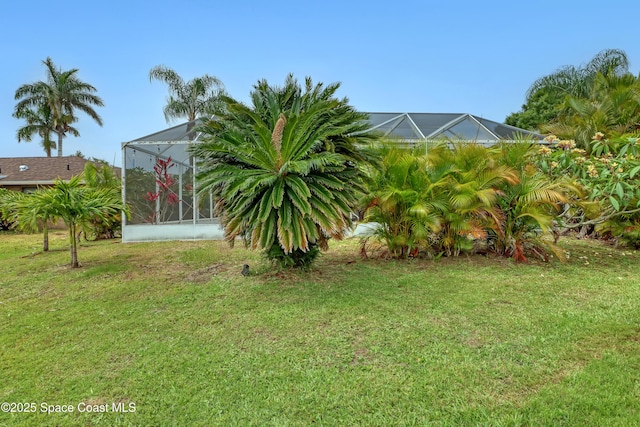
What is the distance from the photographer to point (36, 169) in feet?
60.1

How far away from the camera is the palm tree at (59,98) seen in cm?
Result: 2392

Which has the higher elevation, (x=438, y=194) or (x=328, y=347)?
(x=438, y=194)

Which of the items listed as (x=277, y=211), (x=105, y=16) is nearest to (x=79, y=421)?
(x=277, y=211)

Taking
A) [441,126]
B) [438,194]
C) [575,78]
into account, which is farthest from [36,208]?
[575,78]

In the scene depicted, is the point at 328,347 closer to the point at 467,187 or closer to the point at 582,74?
the point at 467,187

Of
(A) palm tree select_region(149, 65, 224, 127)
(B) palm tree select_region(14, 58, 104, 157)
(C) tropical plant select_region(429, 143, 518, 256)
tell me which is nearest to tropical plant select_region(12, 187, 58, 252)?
(C) tropical plant select_region(429, 143, 518, 256)

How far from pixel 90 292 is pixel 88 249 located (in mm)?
4594

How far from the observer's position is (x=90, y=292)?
4.80 meters

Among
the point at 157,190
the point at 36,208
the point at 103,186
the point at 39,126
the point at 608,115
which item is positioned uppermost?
the point at 39,126

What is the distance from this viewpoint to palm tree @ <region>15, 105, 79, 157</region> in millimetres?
24781

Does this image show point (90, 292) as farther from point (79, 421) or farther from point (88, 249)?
point (88, 249)

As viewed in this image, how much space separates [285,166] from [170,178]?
7.47 meters

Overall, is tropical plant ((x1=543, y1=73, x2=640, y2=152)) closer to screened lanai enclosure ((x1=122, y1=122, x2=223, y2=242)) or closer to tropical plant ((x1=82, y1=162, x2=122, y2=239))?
screened lanai enclosure ((x1=122, y1=122, x2=223, y2=242))

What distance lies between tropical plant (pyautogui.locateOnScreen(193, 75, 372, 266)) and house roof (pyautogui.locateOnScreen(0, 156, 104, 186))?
16.0 meters
